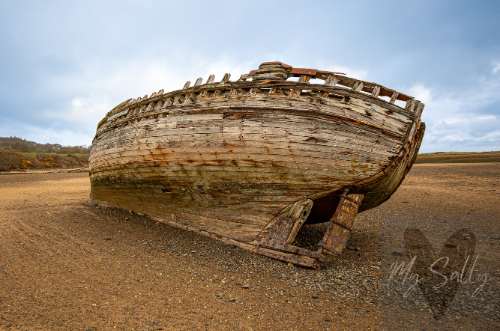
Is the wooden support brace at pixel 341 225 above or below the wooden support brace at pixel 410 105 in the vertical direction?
below

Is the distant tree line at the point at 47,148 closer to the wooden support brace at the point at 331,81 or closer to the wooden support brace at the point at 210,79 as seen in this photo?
the wooden support brace at the point at 210,79

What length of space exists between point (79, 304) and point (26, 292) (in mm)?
869

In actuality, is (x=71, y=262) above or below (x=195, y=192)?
below

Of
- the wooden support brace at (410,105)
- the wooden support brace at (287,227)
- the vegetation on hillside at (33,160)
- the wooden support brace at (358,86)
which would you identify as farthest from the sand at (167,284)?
the vegetation on hillside at (33,160)

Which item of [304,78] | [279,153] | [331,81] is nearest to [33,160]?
[279,153]

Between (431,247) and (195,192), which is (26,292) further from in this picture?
(431,247)

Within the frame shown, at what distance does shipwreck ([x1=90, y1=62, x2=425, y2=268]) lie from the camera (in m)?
4.48

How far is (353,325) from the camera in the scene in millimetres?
2908

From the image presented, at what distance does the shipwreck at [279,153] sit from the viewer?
448 cm

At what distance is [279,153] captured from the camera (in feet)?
15.5

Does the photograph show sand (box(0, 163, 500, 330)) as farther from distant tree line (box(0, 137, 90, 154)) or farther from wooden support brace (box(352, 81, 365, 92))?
distant tree line (box(0, 137, 90, 154))

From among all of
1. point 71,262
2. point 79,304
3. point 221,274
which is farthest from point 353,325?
point 71,262

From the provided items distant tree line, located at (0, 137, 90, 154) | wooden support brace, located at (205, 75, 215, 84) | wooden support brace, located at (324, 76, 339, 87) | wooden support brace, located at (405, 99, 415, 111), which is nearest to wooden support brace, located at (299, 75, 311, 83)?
wooden support brace, located at (324, 76, 339, 87)

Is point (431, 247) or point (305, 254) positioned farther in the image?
point (431, 247)
